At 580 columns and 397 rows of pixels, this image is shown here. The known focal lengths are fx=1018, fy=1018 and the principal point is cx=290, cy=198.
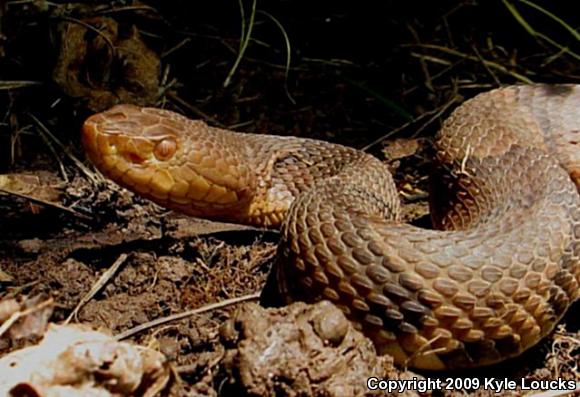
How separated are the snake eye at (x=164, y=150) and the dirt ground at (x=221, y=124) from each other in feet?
1.15

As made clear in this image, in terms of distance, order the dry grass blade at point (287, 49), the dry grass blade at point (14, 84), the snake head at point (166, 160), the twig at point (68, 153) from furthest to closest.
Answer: the dry grass blade at point (287, 49) < the dry grass blade at point (14, 84) < the twig at point (68, 153) < the snake head at point (166, 160)

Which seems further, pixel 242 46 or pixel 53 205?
pixel 242 46

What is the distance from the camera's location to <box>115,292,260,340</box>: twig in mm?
3254

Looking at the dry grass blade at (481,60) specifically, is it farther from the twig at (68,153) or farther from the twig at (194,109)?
the twig at (68,153)

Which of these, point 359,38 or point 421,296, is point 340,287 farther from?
point 359,38

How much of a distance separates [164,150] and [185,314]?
722 mm

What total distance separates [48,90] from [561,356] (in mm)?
2688

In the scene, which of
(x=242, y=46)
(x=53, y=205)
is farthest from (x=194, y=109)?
(x=53, y=205)

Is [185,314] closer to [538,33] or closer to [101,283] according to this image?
[101,283]

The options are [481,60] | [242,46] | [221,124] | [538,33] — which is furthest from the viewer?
[538,33]

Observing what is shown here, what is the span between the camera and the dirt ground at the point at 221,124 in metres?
2.93

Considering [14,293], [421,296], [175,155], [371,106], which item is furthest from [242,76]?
[421,296]

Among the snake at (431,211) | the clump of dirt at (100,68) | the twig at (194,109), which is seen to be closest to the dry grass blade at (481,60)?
the snake at (431,211)

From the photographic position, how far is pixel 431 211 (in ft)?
13.0
